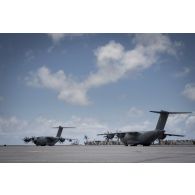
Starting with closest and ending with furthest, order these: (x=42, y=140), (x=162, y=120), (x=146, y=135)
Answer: (x=146, y=135)
(x=162, y=120)
(x=42, y=140)

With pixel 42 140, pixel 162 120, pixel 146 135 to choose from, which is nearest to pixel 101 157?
pixel 146 135

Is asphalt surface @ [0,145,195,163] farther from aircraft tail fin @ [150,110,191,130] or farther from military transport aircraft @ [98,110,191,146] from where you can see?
aircraft tail fin @ [150,110,191,130]

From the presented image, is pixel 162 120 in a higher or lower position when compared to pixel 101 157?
higher

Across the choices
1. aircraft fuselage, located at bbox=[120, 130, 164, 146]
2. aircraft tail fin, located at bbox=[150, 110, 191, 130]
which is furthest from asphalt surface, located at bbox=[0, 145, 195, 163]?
aircraft tail fin, located at bbox=[150, 110, 191, 130]

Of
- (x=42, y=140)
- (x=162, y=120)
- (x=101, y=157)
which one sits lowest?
(x=101, y=157)

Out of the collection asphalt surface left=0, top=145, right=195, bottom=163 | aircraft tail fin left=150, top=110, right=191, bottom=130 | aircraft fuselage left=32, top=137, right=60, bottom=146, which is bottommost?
asphalt surface left=0, top=145, right=195, bottom=163

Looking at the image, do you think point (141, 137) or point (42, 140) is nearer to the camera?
point (141, 137)

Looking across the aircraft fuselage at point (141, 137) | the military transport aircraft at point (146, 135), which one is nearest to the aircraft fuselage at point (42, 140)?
the military transport aircraft at point (146, 135)

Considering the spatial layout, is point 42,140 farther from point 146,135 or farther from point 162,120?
point 162,120

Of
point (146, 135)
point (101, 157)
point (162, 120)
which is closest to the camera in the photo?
point (101, 157)

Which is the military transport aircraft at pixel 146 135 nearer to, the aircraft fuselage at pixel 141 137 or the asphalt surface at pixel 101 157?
the aircraft fuselage at pixel 141 137
